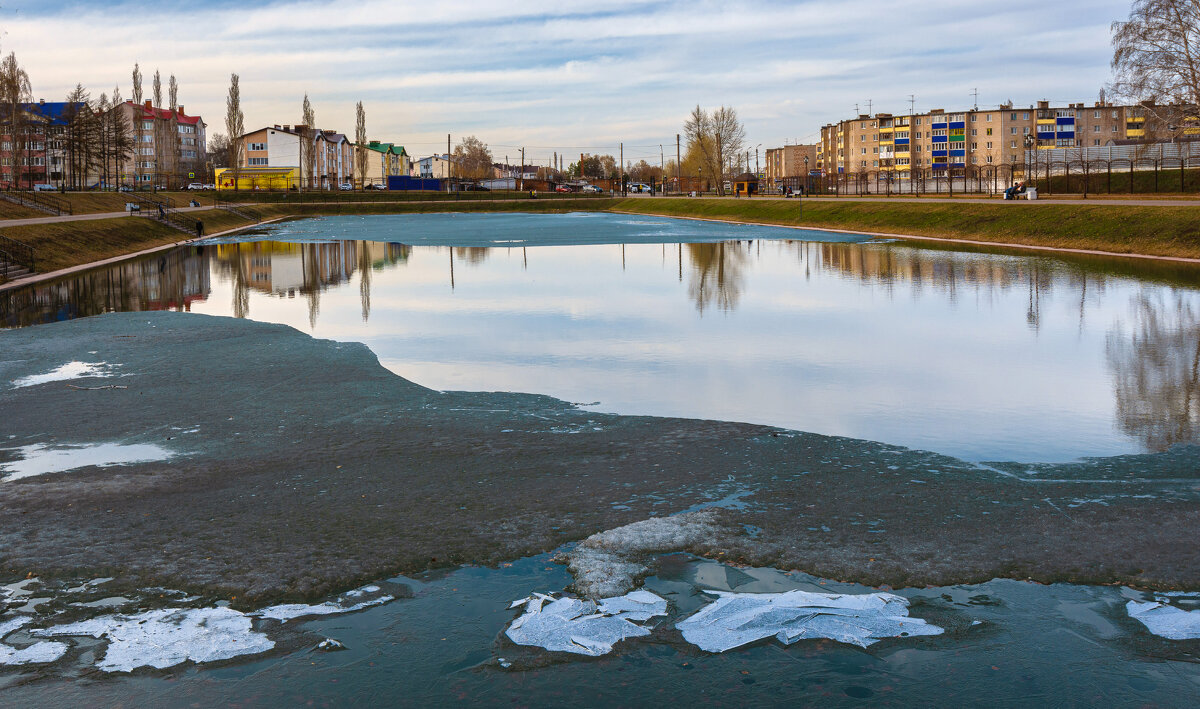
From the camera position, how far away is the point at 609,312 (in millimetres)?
22375

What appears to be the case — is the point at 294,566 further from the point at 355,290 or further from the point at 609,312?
the point at 355,290

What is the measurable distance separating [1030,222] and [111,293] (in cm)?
3527

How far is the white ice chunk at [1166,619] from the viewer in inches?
240

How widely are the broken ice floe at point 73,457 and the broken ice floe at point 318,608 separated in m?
4.34

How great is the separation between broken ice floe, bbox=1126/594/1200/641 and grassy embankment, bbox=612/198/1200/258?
28793mm

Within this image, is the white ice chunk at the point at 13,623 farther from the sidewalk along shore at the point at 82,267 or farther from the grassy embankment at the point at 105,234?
the grassy embankment at the point at 105,234

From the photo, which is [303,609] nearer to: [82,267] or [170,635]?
[170,635]

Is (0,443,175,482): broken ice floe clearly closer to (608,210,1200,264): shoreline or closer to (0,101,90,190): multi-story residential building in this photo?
(608,210,1200,264): shoreline

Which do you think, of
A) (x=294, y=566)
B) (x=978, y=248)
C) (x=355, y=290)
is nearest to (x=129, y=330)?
(x=355, y=290)

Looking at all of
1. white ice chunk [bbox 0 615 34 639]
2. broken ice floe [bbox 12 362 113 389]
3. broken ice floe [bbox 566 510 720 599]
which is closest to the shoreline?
broken ice floe [bbox 566 510 720 599]

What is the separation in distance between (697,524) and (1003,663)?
2.80 m

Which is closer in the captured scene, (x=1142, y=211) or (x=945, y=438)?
(x=945, y=438)

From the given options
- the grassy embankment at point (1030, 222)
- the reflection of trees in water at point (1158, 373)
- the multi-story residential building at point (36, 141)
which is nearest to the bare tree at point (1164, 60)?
the grassy embankment at point (1030, 222)

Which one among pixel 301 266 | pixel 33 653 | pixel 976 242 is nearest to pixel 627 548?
pixel 33 653
